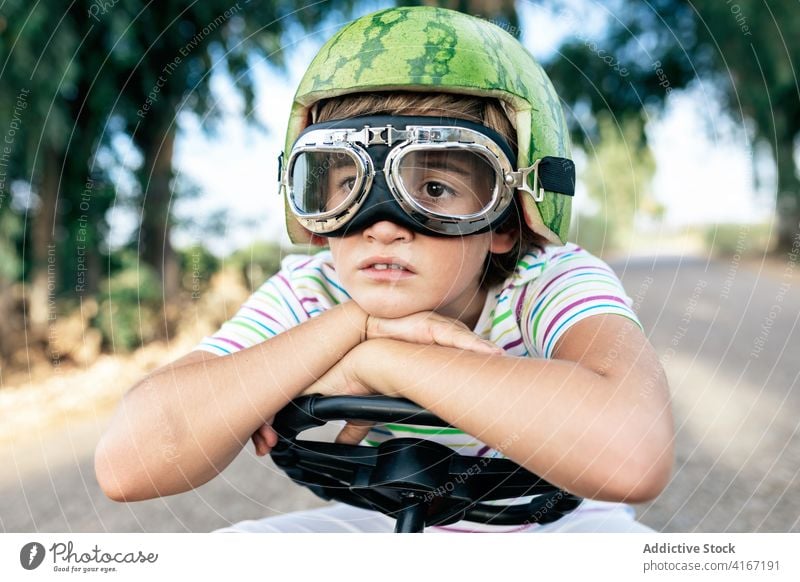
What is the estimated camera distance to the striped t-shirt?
1618 mm

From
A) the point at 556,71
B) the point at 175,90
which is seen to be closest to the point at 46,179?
the point at 175,90

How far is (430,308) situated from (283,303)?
18.2 inches

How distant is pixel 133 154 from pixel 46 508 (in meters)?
3.02

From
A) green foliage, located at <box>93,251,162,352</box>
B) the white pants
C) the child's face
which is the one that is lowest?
the white pants

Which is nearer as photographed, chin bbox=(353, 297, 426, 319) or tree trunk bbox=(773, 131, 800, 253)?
chin bbox=(353, 297, 426, 319)

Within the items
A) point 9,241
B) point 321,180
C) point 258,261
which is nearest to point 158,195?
point 9,241

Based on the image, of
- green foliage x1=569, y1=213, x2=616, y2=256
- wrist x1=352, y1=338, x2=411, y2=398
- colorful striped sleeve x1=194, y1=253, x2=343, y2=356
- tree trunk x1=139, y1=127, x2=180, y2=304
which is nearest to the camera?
wrist x1=352, y1=338, x2=411, y2=398

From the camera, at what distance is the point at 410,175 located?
1.50m

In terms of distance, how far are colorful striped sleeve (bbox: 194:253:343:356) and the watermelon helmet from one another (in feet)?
1.29

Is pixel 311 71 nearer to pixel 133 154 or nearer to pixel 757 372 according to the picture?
pixel 133 154

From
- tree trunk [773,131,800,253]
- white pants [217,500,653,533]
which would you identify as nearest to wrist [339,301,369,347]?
white pants [217,500,653,533]

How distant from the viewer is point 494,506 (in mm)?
1692

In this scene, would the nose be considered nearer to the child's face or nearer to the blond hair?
the child's face

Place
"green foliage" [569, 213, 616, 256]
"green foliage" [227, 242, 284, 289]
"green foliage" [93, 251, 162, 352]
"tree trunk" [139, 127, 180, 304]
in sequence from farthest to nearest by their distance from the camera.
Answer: "green foliage" [93, 251, 162, 352] → "tree trunk" [139, 127, 180, 304] → "green foliage" [227, 242, 284, 289] → "green foliage" [569, 213, 616, 256]
